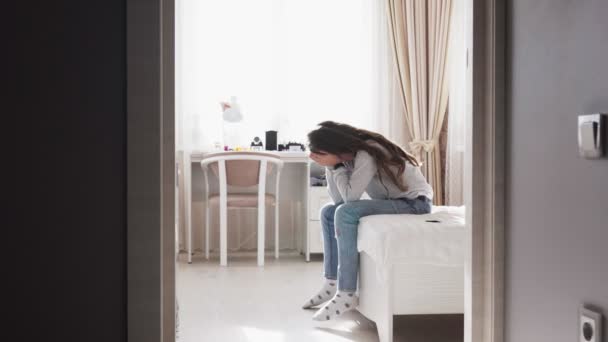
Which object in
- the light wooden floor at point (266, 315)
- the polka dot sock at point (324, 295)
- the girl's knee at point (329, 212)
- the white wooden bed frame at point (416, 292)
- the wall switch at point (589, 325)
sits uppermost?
the girl's knee at point (329, 212)

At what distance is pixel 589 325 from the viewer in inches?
49.1

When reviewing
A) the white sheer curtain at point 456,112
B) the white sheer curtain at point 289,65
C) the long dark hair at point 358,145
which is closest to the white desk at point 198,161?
the white sheer curtain at point 289,65

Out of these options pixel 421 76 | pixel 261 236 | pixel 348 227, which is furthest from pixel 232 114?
pixel 348 227

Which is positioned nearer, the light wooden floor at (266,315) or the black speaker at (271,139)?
the light wooden floor at (266,315)

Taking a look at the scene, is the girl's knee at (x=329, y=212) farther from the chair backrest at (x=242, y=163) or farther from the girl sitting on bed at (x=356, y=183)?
the chair backrest at (x=242, y=163)

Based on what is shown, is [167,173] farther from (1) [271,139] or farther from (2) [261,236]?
(1) [271,139]

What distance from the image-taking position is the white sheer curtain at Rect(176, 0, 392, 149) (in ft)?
16.0

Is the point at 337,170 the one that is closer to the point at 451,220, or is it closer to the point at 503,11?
the point at 451,220

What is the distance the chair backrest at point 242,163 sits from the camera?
13.4ft

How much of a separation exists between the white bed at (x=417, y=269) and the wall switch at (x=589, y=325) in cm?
90

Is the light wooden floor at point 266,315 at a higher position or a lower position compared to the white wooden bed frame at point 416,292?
lower

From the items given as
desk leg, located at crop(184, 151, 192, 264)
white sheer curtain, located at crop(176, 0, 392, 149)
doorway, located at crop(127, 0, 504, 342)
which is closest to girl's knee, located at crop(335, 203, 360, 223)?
doorway, located at crop(127, 0, 504, 342)

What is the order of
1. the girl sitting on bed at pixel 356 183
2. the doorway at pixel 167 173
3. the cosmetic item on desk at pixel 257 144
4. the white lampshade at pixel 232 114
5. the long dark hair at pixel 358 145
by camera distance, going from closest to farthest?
the doorway at pixel 167 173
the girl sitting on bed at pixel 356 183
the long dark hair at pixel 358 145
the white lampshade at pixel 232 114
the cosmetic item on desk at pixel 257 144

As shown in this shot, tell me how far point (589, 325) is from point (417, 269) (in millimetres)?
958
